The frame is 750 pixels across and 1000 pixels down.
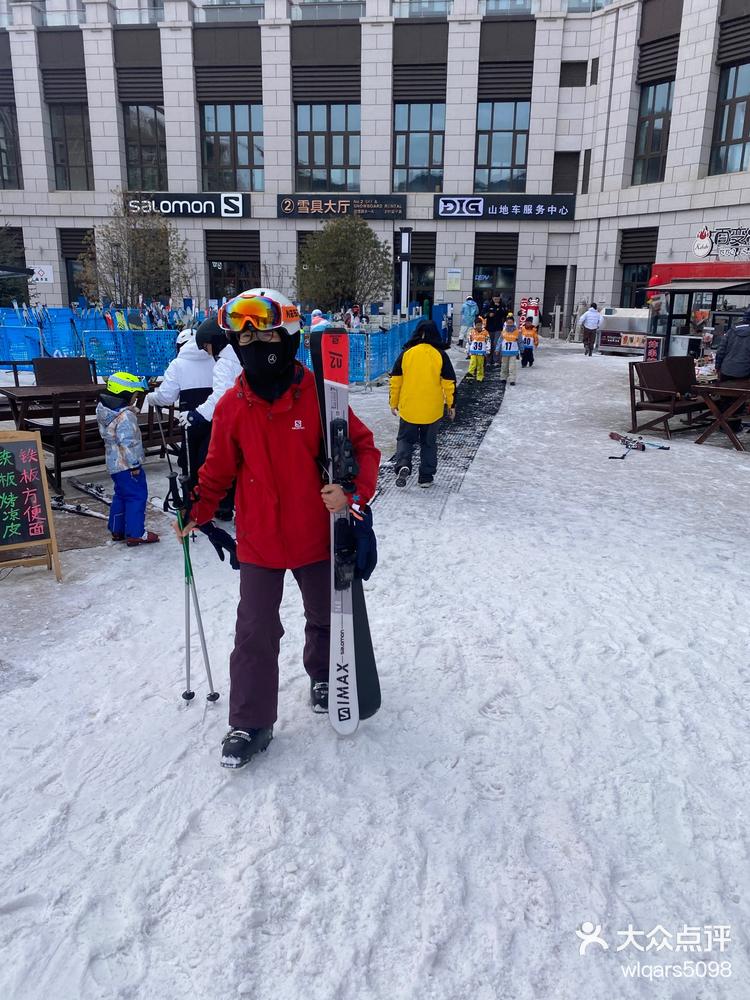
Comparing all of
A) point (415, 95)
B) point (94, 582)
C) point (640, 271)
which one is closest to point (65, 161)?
point (415, 95)

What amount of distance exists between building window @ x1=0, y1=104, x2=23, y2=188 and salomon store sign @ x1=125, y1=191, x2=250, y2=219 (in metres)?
7.29

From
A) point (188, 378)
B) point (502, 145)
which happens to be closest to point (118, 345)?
point (188, 378)

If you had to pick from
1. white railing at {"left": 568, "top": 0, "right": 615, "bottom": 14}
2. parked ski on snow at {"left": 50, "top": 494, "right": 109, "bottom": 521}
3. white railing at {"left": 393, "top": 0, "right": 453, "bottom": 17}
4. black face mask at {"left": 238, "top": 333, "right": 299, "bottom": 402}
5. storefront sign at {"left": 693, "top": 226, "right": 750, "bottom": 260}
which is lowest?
parked ski on snow at {"left": 50, "top": 494, "right": 109, "bottom": 521}

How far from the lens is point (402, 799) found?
2.87m

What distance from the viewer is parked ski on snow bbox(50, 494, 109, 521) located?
6.42 metres

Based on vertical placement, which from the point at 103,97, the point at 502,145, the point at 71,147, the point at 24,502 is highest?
the point at 103,97

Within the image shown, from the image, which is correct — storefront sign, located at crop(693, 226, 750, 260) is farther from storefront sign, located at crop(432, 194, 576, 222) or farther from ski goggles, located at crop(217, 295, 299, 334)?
ski goggles, located at crop(217, 295, 299, 334)

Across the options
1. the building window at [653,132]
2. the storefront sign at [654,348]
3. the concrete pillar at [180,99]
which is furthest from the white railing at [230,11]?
the storefront sign at [654,348]

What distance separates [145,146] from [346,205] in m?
10.4

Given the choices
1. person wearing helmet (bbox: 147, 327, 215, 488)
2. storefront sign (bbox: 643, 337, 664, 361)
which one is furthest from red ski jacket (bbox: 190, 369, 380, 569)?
storefront sign (bbox: 643, 337, 664, 361)

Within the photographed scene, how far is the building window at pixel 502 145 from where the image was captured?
99.2 ft

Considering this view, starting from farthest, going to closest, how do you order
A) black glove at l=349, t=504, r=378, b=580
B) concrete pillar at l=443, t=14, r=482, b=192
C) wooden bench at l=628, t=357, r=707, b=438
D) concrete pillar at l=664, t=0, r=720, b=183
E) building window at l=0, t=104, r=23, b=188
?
building window at l=0, t=104, r=23, b=188 < concrete pillar at l=443, t=14, r=482, b=192 < concrete pillar at l=664, t=0, r=720, b=183 < wooden bench at l=628, t=357, r=707, b=438 < black glove at l=349, t=504, r=378, b=580

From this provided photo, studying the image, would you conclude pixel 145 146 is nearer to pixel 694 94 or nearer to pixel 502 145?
pixel 502 145

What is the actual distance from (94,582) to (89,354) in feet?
37.3
